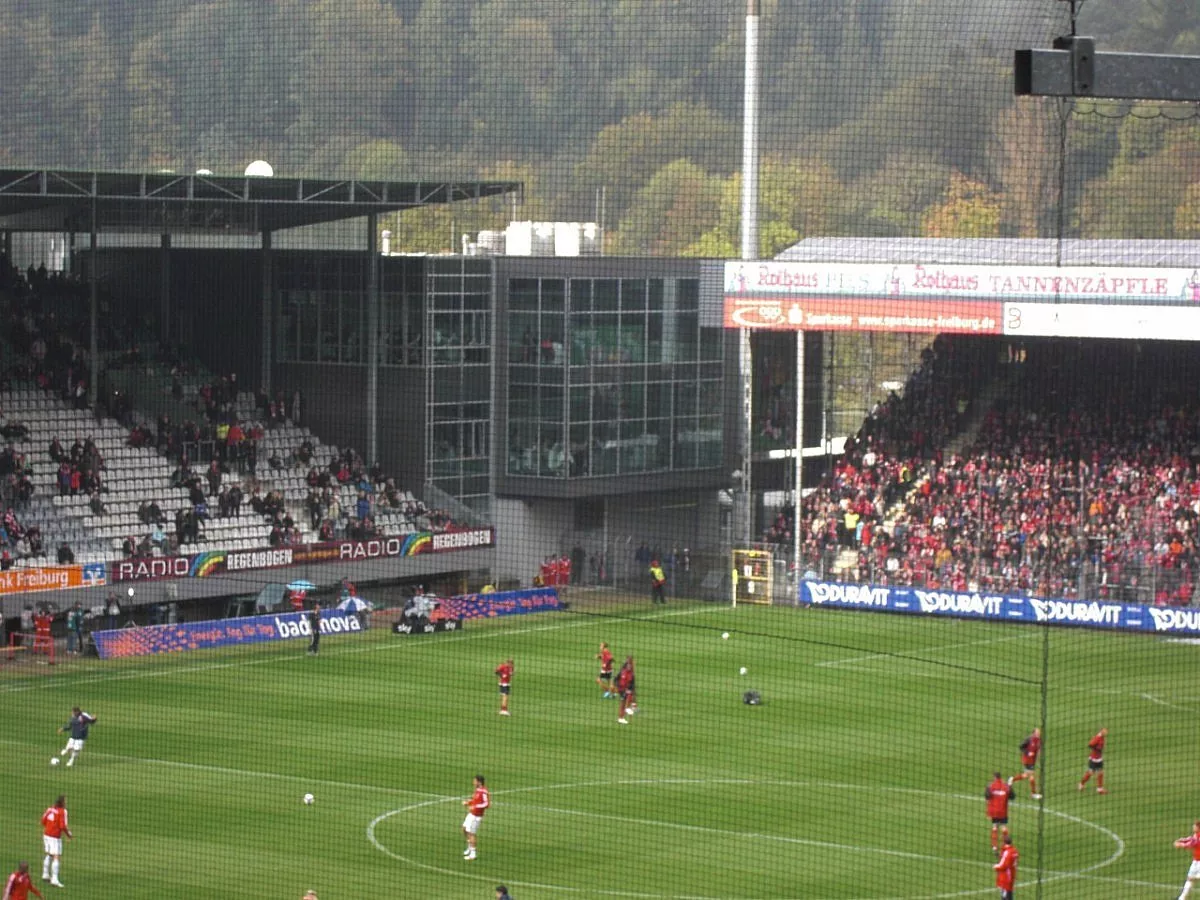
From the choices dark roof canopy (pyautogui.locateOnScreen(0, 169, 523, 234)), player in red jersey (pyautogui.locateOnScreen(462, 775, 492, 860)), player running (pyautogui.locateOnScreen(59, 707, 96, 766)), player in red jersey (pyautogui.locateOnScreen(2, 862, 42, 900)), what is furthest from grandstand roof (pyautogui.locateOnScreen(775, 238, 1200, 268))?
player in red jersey (pyautogui.locateOnScreen(2, 862, 42, 900))

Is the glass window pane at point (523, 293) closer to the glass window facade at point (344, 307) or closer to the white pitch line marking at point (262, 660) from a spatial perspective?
the glass window facade at point (344, 307)

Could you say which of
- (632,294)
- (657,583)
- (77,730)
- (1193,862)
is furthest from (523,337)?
(1193,862)

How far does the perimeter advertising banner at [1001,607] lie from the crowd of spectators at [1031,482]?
0.23 metres

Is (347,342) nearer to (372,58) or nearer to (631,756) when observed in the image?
(372,58)

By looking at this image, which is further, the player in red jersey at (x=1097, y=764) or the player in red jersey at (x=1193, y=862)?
the player in red jersey at (x=1097, y=764)

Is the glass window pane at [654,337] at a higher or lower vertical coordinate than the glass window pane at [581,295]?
lower

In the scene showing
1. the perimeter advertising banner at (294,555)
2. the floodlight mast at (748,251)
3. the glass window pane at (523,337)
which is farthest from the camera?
the glass window pane at (523,337)

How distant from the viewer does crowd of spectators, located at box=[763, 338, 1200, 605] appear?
86.5 feet

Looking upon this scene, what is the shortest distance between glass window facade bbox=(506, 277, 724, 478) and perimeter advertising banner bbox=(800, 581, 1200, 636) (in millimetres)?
3468

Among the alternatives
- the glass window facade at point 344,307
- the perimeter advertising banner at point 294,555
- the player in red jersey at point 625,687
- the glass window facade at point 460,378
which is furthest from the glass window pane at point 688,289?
the player in red jersey at point 625,687

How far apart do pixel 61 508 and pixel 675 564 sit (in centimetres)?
846

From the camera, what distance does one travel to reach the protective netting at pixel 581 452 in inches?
653

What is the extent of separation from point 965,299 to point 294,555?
9644 mm

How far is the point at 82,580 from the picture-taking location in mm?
22578
